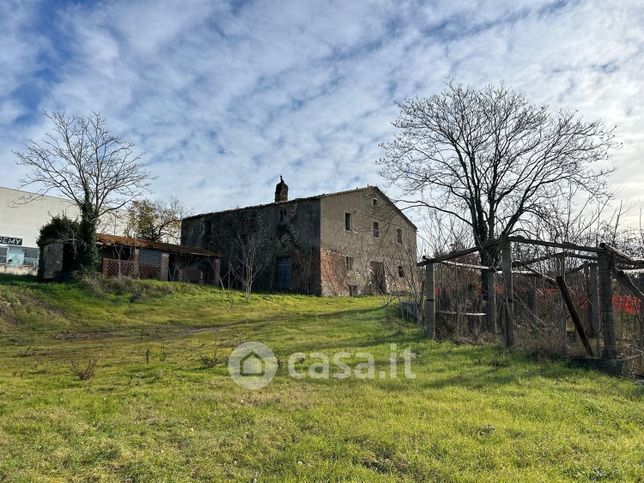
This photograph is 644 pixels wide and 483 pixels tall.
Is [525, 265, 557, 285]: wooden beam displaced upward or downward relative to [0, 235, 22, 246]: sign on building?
downward

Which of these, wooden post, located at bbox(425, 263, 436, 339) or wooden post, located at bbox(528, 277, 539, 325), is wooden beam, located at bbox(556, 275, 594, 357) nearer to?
wooden post, located at bbox(528, 277, 539, 325)

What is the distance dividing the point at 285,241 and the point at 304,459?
25.2 metres

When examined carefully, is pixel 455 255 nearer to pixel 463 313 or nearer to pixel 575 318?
pixel 463 313

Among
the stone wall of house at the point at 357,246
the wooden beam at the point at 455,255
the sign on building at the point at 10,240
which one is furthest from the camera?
the sign on building at the point at 10,240

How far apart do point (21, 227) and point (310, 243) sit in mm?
26454

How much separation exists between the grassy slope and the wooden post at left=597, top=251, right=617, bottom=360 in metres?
0.59

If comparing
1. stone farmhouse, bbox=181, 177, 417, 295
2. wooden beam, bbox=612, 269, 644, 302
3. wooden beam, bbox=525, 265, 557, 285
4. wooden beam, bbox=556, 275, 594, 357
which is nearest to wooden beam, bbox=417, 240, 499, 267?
wooden beam, bbox=525, 265, 557, 285

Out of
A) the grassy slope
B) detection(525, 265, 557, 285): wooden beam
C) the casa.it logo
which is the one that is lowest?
the grassy slope

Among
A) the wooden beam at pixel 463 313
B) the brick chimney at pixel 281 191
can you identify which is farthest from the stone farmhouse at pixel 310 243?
the wooden beam at pixel 463 313

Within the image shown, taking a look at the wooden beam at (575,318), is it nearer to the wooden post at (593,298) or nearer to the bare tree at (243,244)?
the wooden post at (593,298)

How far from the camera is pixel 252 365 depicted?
802 cm

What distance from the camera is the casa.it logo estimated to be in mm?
6909

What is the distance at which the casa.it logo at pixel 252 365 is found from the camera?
6.91 meters

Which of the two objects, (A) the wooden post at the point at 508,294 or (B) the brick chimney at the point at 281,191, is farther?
(B) the brick chimney at the point at 281,191
